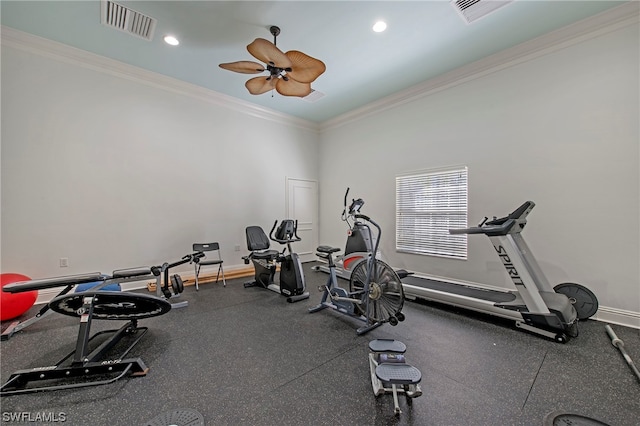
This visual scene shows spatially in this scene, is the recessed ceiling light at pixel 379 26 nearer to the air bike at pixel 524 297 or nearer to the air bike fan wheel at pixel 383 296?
the air bike at pixel 524 297

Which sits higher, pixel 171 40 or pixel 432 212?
pixel 171 40

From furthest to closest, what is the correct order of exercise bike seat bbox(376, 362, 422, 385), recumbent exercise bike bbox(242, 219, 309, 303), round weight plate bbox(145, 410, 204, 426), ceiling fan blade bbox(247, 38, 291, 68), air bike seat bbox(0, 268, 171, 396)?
recumbent exercise bike bbox(242, 219, 309, 303), ceiling fan blade bbox(247, 38, 291, 68), air bike seat bbox(0, 268, 171, 396), exercise bike seat bbox(376, 362, 422, 385), round weight plate bbox(145, 410, 204, 426)

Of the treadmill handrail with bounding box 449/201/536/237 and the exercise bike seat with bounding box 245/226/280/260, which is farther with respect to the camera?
the exercise bike seat with bounding box 245/226/280/260

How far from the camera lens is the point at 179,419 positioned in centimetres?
154

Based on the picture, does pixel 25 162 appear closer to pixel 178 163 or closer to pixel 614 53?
pixel 178 163

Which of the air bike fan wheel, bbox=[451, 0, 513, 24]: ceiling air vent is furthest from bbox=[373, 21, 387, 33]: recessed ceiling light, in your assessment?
the air bike fan wheel

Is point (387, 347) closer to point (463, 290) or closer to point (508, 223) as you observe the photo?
point (508, 223)

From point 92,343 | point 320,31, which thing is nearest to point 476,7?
point 320,31

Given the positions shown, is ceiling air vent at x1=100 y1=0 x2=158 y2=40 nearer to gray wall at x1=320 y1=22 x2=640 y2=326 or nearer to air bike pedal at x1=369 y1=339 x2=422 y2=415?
gray wall at x1=320 y1=22 x2=640 y2=326

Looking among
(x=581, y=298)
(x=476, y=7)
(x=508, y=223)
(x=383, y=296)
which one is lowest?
(x=581, y=298)

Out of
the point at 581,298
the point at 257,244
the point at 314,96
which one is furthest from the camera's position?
the point at 314,96

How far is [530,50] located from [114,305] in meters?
5.85

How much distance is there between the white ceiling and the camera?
2.84 m

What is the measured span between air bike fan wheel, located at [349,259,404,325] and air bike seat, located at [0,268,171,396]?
2034 millimetres
